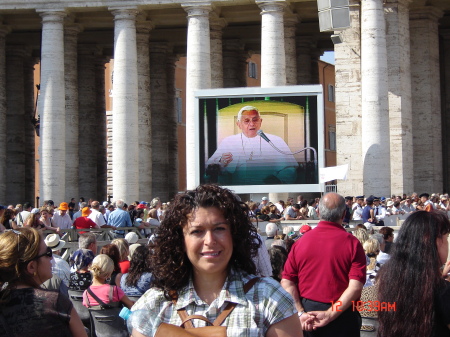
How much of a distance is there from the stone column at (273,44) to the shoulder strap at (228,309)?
93.7ft

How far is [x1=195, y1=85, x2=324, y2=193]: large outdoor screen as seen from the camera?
2856 centimetres

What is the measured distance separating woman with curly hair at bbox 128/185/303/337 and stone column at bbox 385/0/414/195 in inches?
1134

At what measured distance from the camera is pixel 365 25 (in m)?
31.8

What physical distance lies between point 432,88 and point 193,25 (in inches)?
364

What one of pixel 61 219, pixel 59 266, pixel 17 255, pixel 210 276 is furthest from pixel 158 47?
pixel 210 276

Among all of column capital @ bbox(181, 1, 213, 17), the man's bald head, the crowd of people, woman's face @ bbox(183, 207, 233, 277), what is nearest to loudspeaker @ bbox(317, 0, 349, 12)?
the man's bald head

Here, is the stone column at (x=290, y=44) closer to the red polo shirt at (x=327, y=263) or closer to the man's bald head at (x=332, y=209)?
the man's bald head at (x=332, y=209)

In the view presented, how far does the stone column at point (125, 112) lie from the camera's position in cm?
3416

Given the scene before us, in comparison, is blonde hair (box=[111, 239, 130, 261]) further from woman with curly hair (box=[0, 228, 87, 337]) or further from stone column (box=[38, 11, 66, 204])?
stone column (box=[38, 11, 66, 204])

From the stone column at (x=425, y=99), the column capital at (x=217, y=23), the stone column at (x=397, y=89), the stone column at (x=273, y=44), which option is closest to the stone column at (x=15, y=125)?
the column capital at (x=217, y=23)

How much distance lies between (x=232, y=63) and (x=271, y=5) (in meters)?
7.30

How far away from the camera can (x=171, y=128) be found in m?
41.9

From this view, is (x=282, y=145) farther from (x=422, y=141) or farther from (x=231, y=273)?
(x=231, y=273)

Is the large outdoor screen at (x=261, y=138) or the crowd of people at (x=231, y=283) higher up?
the large outdoor screen at (x=261, y=138)
